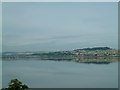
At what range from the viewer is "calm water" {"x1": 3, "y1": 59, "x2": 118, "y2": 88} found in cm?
1462


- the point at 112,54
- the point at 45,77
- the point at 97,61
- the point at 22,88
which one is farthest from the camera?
the point at 97,61

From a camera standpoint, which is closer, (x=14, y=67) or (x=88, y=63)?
(x=14, y=67)

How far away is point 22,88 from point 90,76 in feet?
43.9

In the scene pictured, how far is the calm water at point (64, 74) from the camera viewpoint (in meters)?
14.6

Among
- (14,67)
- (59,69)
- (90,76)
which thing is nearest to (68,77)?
(90,76)

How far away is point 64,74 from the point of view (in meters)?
17.6

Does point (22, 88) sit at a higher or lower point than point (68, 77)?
higher

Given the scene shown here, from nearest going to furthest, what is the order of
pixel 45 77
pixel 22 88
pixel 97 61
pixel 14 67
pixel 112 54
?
pixel 22 88, pixel 45 77, pixel 112 54, pixel 14 67, pixel 97 61

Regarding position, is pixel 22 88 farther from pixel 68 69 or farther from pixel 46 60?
pixel 46 60

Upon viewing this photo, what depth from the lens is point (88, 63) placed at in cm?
2209

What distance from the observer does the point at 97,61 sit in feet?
72.0

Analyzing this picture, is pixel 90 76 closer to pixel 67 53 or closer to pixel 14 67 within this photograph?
pixel 67 53

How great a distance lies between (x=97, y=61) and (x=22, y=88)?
60.9 ft

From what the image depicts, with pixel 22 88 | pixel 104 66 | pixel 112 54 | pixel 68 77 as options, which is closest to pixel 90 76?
pixel 68 77
